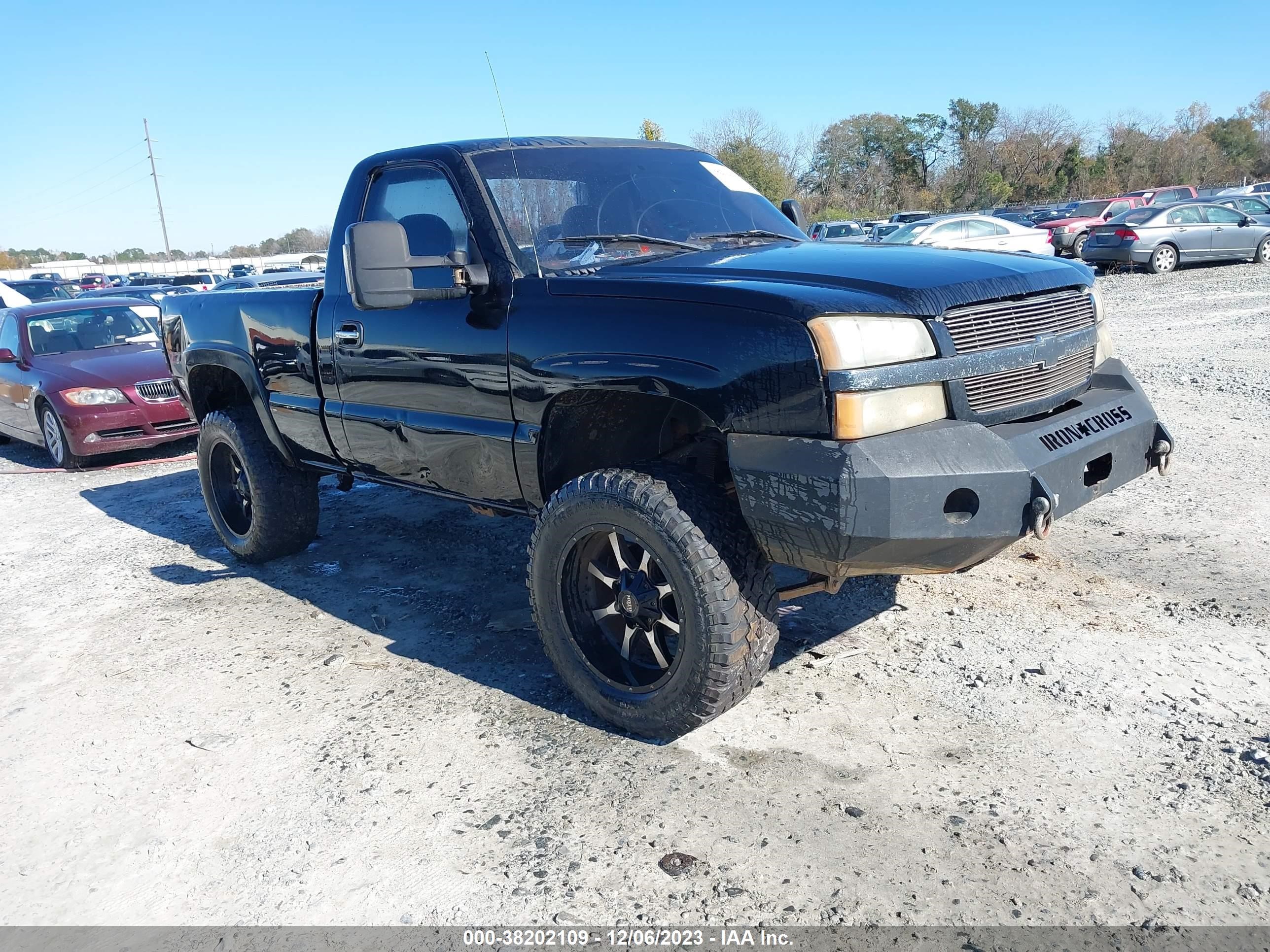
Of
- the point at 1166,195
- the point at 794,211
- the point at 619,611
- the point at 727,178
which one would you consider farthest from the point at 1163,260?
the point at 619,611

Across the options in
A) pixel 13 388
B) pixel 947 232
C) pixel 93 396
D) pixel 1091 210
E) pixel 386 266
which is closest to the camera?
pixel 386 266

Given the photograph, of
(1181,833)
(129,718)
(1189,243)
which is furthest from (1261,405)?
(1189,243)

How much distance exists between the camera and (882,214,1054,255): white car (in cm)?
1847

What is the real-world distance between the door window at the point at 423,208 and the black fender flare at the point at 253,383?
1.20 metres

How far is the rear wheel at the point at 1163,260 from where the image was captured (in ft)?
63.6

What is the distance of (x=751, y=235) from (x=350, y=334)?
1780 mm

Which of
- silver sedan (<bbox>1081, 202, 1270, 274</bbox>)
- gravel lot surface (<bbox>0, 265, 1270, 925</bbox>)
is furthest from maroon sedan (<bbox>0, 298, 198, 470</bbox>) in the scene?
silver sedan (<bbox>1081, 202, 1270, 274</bbox>)

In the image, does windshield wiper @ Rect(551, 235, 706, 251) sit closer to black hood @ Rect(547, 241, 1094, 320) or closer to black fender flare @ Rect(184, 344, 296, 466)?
black hood @ Rect(547, 241, 1094, 320)

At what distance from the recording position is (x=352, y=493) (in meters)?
6.95

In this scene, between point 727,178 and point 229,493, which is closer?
point 727,178

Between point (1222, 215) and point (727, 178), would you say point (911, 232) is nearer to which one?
point (1222, 215)

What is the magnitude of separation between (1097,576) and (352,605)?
349 centimetres

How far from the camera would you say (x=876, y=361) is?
264cm

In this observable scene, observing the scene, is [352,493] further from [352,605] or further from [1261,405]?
[1261,405]
